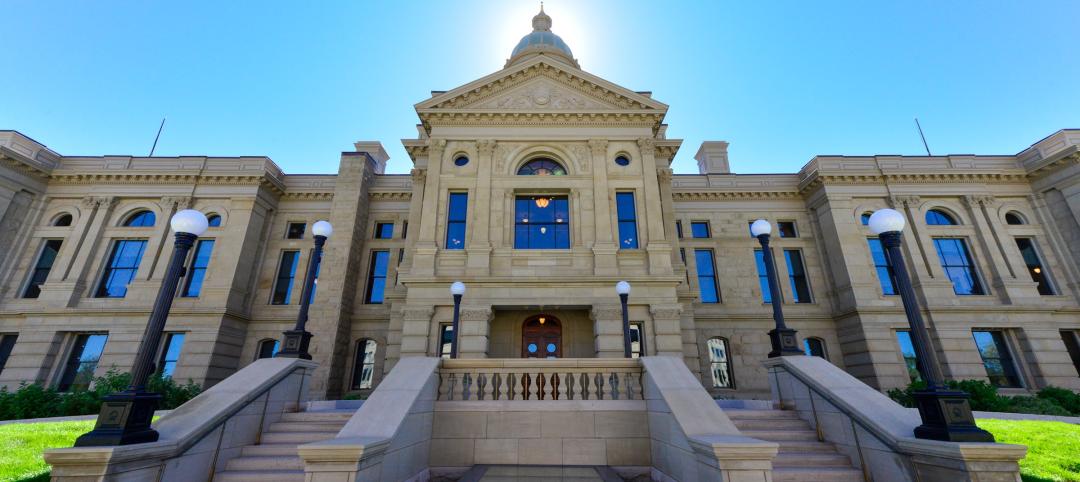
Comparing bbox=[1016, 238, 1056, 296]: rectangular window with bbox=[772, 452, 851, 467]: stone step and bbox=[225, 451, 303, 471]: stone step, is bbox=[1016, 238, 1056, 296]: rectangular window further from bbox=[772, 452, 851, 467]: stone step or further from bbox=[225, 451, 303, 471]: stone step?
bbox=[225, 451, 303, 471]: stone step

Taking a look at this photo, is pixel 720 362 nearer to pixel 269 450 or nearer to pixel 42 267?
pixel 269 450

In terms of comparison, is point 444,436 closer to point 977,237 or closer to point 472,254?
point 472,254

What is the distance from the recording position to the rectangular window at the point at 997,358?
A: 67.3 feet

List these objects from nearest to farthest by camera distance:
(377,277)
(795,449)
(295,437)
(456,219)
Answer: (795,449)
(295,437)
(456,219)
(377,277)

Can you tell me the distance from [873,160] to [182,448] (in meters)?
32.2

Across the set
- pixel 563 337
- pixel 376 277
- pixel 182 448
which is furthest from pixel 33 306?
pixel 563 337

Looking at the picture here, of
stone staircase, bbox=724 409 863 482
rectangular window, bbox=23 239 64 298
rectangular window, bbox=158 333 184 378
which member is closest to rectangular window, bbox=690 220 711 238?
stone staircase, bbox=724 409 863 482

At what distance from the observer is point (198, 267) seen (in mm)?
23469

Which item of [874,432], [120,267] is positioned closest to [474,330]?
[874,432]

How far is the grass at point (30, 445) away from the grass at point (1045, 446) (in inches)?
658

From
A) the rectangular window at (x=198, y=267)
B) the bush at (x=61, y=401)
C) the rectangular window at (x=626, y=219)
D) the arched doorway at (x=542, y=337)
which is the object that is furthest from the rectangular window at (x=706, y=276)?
the rectangular window at (x=198, y=267)

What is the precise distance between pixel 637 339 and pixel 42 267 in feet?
106

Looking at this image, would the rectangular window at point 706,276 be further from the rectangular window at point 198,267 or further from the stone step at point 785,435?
the rectangular window at point 198,267

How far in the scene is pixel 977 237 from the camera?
76.0 ft
